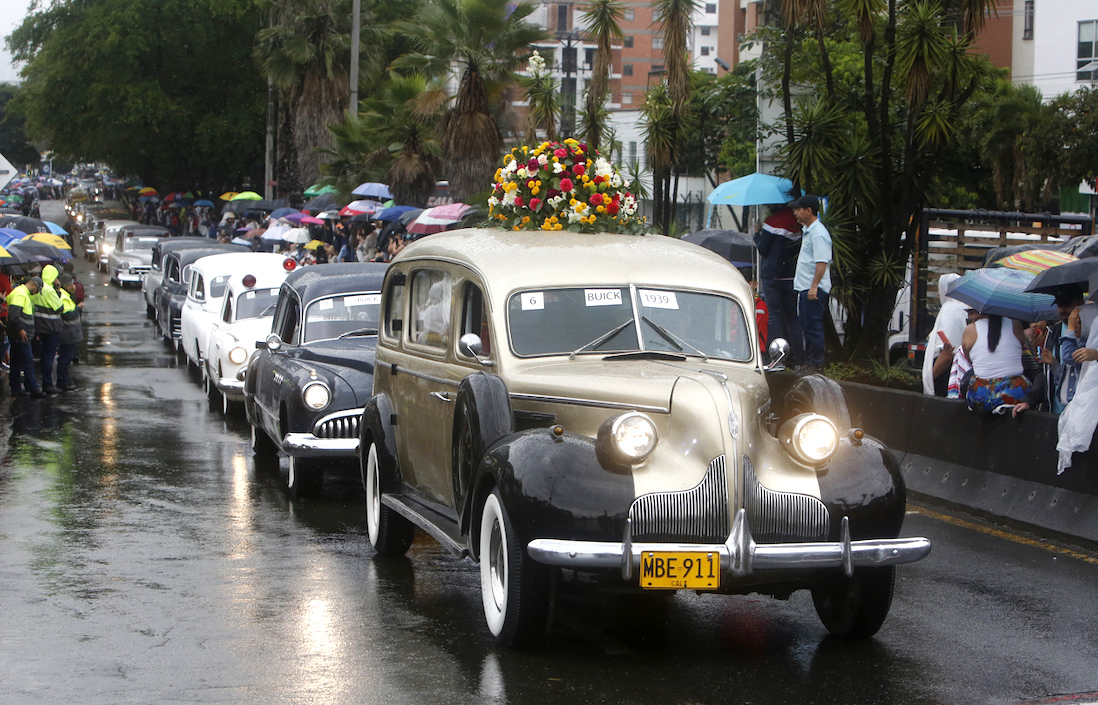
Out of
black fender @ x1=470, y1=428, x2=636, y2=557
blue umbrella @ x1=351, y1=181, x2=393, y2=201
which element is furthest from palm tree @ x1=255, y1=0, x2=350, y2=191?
black fender @ x1=470, y1=428, x2=636, y2=557

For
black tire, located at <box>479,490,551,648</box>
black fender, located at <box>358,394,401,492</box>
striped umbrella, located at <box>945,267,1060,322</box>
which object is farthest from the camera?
striped umbrella, located at <box>945,267,1060,322</box>

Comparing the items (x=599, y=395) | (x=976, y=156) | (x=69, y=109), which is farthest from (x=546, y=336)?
(x=69, y=109)

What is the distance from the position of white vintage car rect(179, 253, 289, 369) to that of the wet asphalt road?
7193 mm

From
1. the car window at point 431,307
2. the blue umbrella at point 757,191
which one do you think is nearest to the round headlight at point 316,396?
the car window at point 431,307

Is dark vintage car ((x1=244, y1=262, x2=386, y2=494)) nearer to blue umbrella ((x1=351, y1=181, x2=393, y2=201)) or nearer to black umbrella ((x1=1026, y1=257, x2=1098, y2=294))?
black umbrella ((x1=1026, y1=257, x2=1098, y2=294))

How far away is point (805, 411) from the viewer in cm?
669

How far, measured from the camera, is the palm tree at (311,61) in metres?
40.2

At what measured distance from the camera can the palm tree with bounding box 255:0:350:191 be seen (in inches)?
1581

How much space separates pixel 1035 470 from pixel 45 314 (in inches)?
522

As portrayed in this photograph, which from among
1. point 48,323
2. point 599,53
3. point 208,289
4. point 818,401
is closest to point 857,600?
point 818,401

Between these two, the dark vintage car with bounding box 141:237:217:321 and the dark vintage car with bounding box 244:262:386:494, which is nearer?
the dark vintage car with bounding box 244:262:386:494

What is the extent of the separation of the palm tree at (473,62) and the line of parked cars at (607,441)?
1915 centimetres

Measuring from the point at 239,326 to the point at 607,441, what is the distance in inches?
415

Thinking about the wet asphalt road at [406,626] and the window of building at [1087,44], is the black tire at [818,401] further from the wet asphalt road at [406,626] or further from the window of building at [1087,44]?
the window of building at [1087,44]
